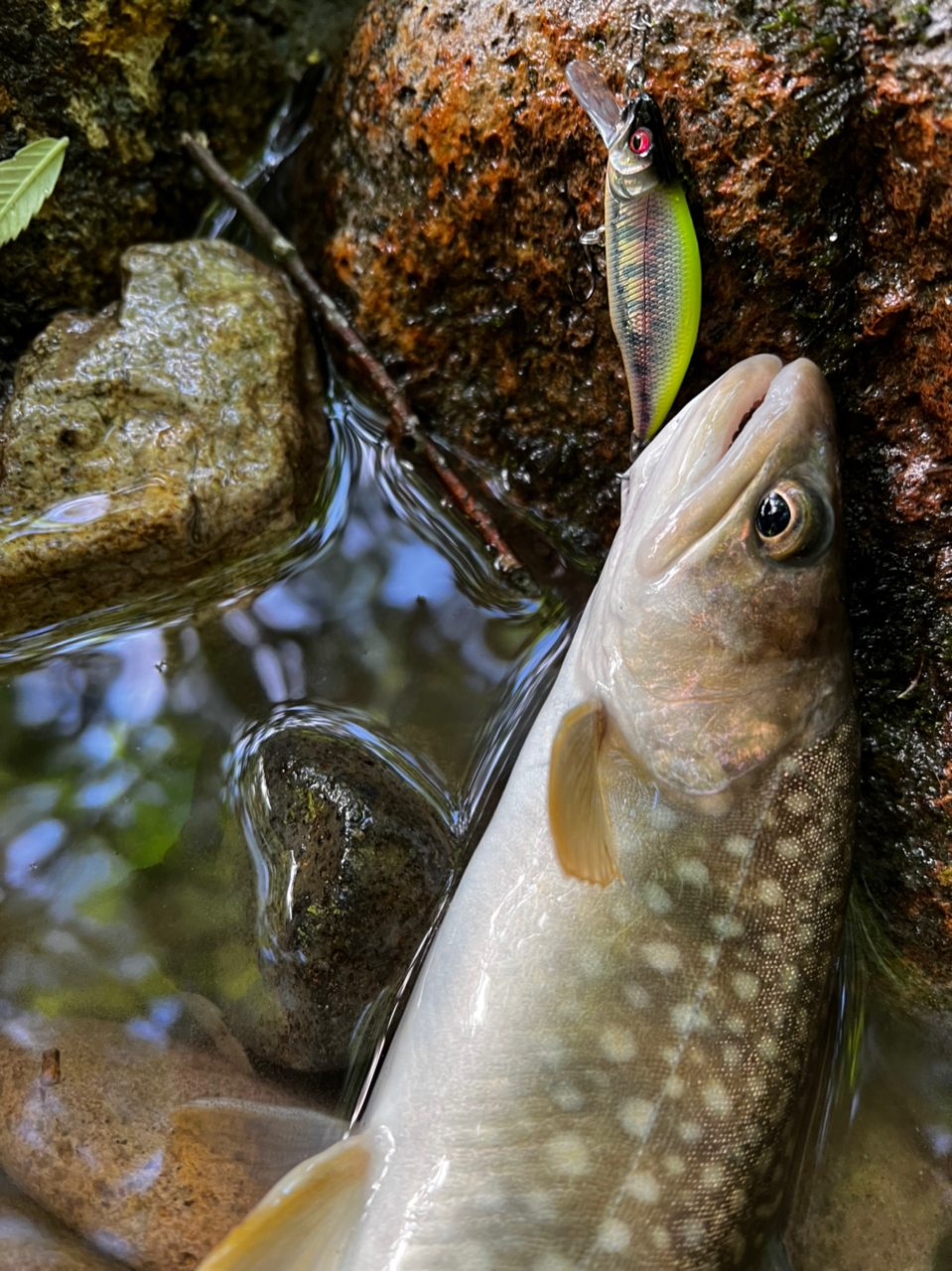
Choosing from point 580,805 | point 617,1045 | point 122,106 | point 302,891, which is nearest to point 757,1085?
point 617,1045

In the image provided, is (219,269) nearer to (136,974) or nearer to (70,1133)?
(136,974)

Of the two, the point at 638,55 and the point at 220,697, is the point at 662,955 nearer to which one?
the point at 220,697

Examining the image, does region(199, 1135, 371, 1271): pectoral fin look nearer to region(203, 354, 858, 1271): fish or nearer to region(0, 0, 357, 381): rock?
region(203, 354, 858, 1271): fish

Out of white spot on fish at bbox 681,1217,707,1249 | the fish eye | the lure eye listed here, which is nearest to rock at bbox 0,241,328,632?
the lure eye

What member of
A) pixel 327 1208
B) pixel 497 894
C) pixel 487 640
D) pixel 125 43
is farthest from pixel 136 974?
pixel 125 43

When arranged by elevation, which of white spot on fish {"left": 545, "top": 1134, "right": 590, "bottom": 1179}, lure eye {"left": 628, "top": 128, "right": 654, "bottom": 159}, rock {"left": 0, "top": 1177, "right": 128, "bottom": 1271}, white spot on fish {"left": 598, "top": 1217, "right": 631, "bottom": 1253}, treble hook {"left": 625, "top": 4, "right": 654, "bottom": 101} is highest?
treble hook {"left": 625, "top": 4, "right": 654, "bottom": 101}

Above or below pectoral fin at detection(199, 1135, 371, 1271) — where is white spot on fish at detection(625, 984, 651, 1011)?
above

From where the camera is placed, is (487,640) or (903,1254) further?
(487,640)
